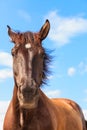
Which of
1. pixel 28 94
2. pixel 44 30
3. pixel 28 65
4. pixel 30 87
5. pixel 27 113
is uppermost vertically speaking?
pixel 44 30

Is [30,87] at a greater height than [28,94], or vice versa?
[30,87]

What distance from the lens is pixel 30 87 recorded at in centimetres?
757

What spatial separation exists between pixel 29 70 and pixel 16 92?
0.86m

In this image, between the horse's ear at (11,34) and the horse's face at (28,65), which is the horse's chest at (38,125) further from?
the horse's ear at (11,34)

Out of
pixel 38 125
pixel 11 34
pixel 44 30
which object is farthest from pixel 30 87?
pixel 11 34

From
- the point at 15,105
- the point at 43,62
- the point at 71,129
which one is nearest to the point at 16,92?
the point at 15,105

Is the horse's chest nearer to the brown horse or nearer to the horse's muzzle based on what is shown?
the brown horse

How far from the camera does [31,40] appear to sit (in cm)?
848

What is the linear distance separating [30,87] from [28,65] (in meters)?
0.57

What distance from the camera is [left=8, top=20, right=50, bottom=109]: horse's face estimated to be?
763 cm

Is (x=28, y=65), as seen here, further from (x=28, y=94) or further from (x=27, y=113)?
(x=27, y=113)

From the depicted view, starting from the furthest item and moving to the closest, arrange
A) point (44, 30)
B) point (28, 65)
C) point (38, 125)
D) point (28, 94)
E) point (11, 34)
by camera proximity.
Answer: point (11, 34) → point (44, 30) → point (38, 125) → point (28, 65) → point (28, 94)

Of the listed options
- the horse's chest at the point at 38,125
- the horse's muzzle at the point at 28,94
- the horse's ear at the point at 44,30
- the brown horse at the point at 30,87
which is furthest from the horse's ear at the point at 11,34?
the horse's chest at the point at 38,125

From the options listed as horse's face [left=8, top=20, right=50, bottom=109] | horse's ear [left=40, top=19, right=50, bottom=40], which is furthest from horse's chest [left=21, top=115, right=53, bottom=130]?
horse's ear [left=40, top=19, right=50, bottom=40]
